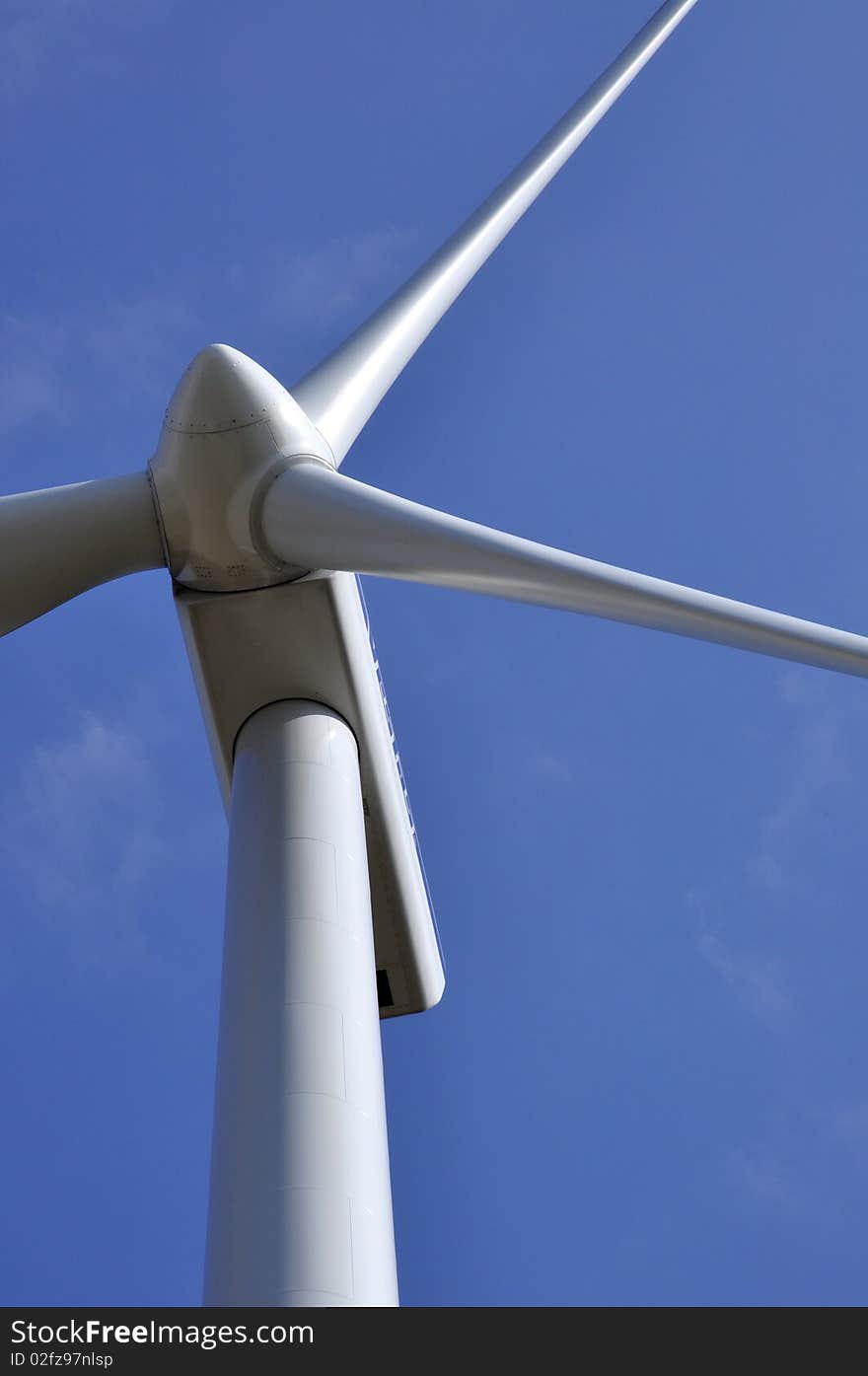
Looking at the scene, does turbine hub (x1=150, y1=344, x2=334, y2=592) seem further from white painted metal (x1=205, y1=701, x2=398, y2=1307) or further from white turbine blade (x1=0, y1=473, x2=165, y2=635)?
white painted metal (x1=205, y1=701, x2=398, y2=1307)

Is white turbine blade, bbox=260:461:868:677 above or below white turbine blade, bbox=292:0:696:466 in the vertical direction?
below

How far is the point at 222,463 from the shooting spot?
1311 centimetres

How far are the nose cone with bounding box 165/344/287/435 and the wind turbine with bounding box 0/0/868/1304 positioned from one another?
20 mm

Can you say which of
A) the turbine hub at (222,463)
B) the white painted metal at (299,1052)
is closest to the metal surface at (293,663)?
the turbine hub at (222,463)

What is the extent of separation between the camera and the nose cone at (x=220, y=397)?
1320cm

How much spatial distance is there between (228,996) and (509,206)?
10.2 metres

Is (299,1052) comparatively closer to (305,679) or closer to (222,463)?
(305,679)

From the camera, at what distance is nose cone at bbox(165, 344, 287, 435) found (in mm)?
13195

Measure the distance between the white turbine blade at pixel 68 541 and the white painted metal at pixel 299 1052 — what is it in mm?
1982

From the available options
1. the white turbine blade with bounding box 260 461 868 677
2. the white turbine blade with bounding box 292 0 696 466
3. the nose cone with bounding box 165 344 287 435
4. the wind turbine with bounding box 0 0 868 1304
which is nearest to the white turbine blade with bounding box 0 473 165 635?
the wind turbine with bounding box 0 0 868 1304

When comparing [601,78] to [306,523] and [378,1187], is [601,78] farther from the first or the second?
[378,1187]

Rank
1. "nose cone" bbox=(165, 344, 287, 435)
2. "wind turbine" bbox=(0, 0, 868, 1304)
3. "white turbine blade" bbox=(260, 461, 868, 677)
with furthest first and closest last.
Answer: "nose cone" bbox=(165, 344, 287, 435), "white turbine blade" bbox=(260, 461, 868, 677), "wind turbine" bbox=(0, 0, 868, 1304)

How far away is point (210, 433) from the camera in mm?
13156
